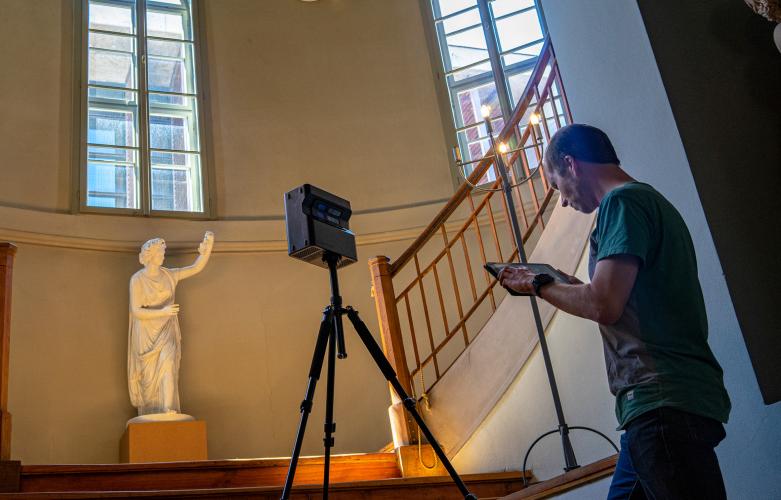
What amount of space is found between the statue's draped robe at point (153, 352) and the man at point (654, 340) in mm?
4429

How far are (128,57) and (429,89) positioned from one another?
2573 mm

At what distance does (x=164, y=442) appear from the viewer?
514cm

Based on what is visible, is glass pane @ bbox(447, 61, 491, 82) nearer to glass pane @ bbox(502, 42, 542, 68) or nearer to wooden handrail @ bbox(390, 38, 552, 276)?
glass pane @ bbox(502, 42, 542, 68)

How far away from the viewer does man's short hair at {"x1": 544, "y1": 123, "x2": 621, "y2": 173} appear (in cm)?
149

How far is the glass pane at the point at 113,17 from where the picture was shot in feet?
22.4

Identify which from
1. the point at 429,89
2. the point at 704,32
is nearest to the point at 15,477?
the point at 704,32

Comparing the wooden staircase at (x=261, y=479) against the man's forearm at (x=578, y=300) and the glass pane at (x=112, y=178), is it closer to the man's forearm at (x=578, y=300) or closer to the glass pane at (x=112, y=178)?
the man's forearm at (x=578, y=300)

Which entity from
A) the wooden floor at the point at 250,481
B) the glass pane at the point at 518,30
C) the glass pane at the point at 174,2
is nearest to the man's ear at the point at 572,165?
the wooden floor at the point at 250,481

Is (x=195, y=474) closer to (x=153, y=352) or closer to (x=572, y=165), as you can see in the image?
(x=153, y=352)

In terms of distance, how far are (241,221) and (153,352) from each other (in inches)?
56.7

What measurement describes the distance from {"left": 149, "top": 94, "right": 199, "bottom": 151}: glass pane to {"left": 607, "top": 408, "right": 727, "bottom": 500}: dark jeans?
5885 millimetres

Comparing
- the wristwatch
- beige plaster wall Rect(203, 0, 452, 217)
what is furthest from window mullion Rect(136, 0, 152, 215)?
the wristwatch

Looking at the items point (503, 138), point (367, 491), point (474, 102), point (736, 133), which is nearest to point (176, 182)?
point (474, 102)

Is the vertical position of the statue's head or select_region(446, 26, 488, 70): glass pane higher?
select_region(446, 26, 488, 70): glass pane
